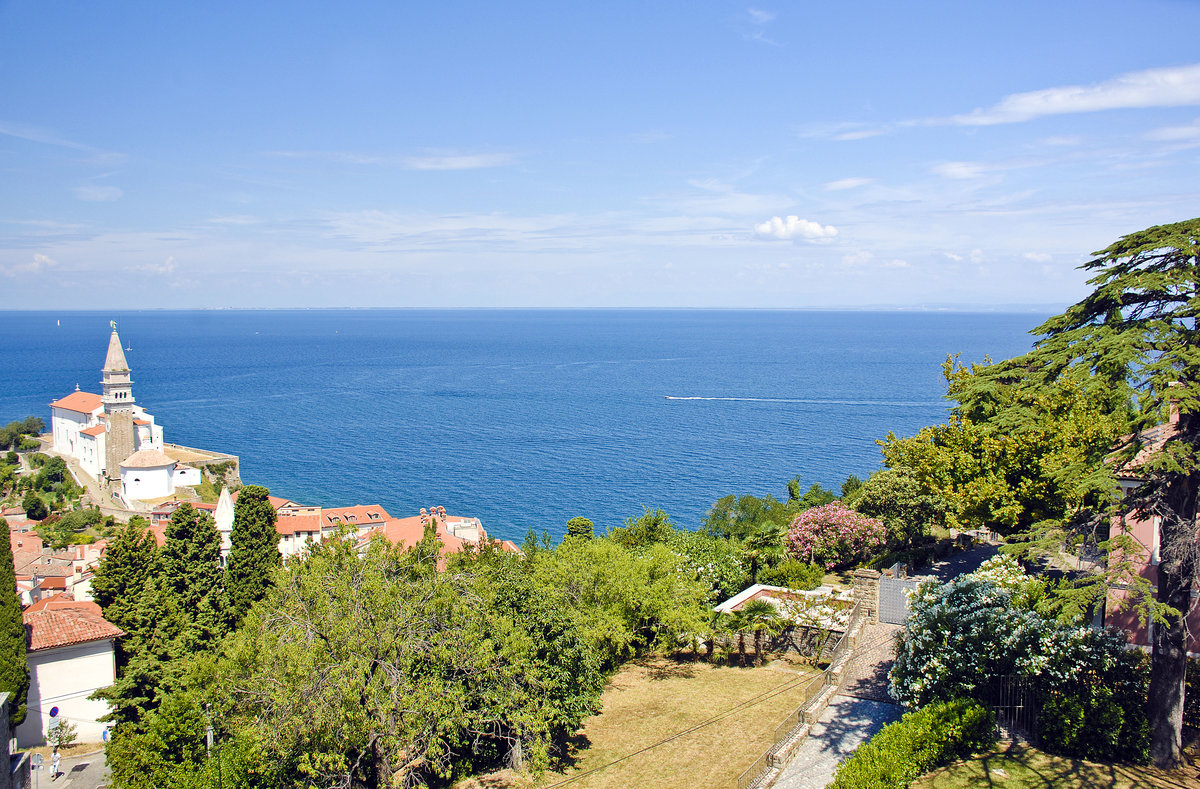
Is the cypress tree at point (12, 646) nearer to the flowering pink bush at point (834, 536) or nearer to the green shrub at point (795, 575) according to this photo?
the green shrub at point (795, 575)

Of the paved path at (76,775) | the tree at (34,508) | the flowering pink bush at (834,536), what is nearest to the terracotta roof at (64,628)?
the paved path at (76,775)

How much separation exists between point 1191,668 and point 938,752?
537cm

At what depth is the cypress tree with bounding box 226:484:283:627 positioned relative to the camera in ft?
104

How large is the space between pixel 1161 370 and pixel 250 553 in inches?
1254

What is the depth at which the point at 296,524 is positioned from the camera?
5147 cm

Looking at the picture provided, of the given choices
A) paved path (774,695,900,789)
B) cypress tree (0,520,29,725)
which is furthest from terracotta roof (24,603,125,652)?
paved path (774,695,900,789)

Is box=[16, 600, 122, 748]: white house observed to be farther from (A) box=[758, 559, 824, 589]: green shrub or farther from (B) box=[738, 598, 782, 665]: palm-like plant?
(A) box=[758, 559, 824, 589]: green shrub

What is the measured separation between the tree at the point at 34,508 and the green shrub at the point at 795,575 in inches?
2652

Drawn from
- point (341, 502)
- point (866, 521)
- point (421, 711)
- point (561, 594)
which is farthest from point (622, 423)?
point (421, 711)

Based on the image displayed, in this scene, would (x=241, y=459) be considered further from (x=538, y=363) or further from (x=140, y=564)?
(x=538, y=363)

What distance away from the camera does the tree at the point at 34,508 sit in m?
66.9

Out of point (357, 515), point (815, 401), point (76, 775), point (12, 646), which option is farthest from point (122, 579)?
point (815, 401)

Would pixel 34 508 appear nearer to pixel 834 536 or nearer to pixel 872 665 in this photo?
pixel 834 536

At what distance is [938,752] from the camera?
47.7 feet
